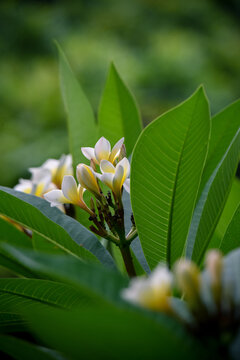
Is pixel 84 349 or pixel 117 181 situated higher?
pixel 117 181

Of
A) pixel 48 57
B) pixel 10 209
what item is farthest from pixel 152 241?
pixel 48 57

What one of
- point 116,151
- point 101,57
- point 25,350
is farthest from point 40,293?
point 101,57

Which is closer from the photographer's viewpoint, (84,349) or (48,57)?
(84,349)

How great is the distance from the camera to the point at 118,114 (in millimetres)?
652

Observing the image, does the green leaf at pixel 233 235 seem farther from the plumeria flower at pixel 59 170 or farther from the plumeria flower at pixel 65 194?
the plumeria flower at pixel 59 170

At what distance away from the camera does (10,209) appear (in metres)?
0.45

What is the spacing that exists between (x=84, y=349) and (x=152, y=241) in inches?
7.9

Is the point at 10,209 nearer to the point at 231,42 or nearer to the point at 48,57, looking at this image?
the point at 48,57

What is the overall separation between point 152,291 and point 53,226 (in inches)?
7.6

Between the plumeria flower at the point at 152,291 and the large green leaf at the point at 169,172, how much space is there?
6.4 inches

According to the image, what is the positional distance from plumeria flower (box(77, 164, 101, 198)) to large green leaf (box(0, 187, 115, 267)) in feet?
0.14

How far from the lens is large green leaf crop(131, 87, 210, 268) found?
16.1 inches

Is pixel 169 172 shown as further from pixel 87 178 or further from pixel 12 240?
pixel 12 240

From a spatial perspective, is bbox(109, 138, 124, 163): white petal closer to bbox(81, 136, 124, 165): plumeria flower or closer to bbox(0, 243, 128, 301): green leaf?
bbox(81, 136, 124, 165): plumeria flower
